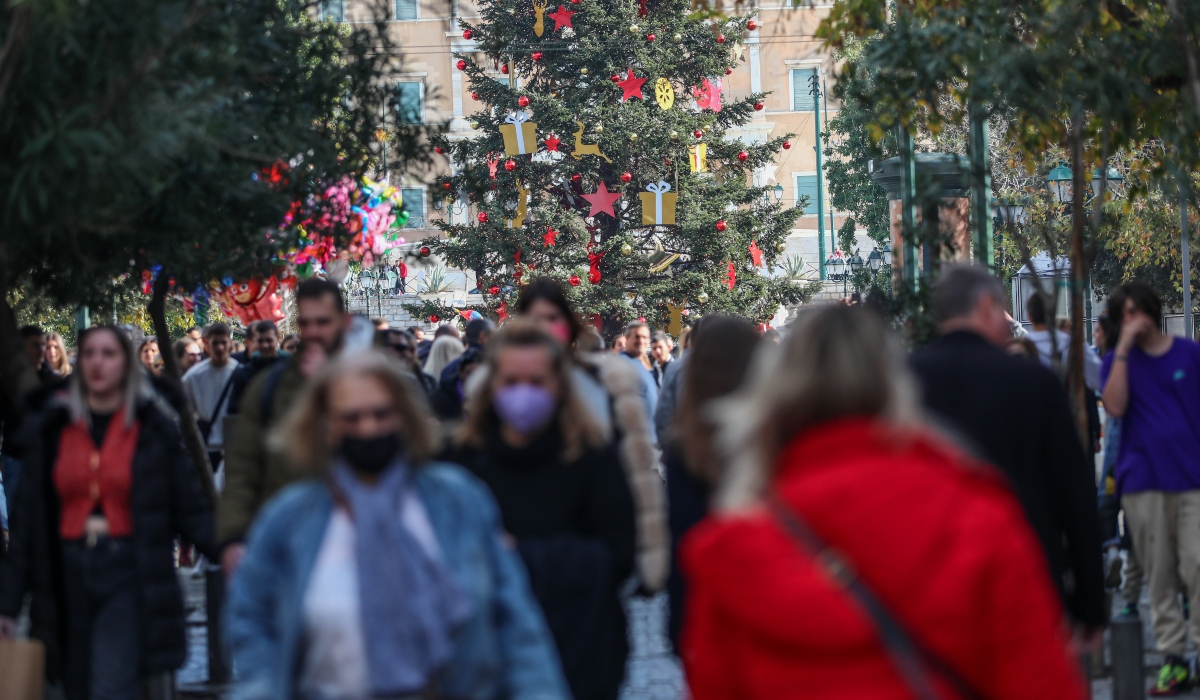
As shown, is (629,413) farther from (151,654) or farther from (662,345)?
(662,345)

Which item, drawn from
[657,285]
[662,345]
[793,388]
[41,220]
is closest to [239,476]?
[41,220]

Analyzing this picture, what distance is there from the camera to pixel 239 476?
5586mm

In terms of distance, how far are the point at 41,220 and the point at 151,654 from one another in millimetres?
1599

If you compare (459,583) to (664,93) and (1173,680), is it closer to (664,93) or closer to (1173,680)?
(1173,680)

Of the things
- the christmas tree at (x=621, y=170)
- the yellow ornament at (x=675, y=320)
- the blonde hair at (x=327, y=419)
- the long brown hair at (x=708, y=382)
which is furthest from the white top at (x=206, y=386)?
the yellow ornament at (x=675, y=320)

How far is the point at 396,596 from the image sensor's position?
335 centimetres

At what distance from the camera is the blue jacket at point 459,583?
337cm

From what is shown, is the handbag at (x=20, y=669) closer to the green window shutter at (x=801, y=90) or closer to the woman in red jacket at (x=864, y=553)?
the woman in red jacket at (x=864, y=553)

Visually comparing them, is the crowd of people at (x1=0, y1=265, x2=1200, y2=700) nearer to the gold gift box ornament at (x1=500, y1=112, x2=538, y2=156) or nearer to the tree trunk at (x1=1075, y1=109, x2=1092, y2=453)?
the tree trunk at (x1=1075, y1=109, x2=1092, y2=453)

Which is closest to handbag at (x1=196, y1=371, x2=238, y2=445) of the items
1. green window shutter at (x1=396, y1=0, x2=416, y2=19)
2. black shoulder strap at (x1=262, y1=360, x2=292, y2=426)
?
black shoulder strap at (x1=262, y1=360, x2=292, y2=426)

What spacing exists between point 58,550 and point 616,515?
216 cm

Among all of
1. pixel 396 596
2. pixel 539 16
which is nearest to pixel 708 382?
pixel 396 596

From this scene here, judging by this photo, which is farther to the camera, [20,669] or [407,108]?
[407,108]

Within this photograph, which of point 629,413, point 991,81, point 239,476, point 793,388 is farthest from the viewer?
point 991,81
